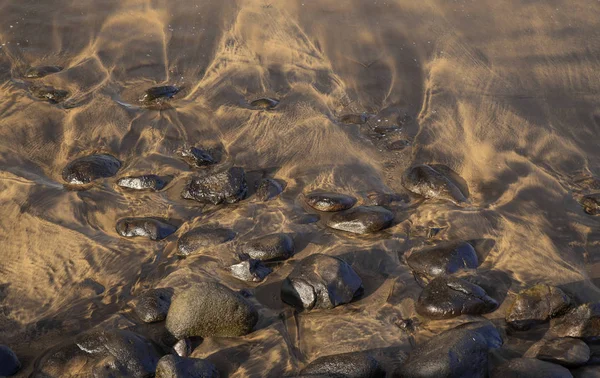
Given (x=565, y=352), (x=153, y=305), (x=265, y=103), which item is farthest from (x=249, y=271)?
(x=265, y=103)

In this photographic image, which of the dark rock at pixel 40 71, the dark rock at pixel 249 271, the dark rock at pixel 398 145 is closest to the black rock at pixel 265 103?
the dark rock at pixel 398 145

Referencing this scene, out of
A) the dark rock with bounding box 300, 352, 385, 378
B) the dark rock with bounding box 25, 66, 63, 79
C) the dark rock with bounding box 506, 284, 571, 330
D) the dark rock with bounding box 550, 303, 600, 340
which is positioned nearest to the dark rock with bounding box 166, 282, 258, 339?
the dark rock with bounding box 300, 352, 385, 378

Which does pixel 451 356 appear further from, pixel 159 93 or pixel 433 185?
pixel 159 93

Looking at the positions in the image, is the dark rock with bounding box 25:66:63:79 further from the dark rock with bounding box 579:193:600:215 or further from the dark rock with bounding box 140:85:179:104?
the dark rock with bounding box 579:193:600:215

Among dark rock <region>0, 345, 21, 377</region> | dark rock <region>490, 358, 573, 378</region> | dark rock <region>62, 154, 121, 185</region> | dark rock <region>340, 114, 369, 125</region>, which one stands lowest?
dark rock <region>0, 345, 21, 377</region>

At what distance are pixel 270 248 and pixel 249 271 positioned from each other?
0.26m

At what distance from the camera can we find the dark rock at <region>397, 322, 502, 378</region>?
11.6 feet

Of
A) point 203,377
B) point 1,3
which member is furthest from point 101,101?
point 203,377

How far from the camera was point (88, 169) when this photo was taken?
16.7 feet

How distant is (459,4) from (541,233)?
3.19 meters

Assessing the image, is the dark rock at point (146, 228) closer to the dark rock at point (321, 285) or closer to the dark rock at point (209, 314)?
the dark rock at point (209, 314)

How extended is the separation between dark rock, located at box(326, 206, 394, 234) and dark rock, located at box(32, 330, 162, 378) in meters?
1.58

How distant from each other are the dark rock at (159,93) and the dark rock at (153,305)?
89.3 inches

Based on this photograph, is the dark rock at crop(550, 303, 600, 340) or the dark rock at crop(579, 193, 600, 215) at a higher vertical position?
the dark rock at crop(579, 193, 600, 215)
